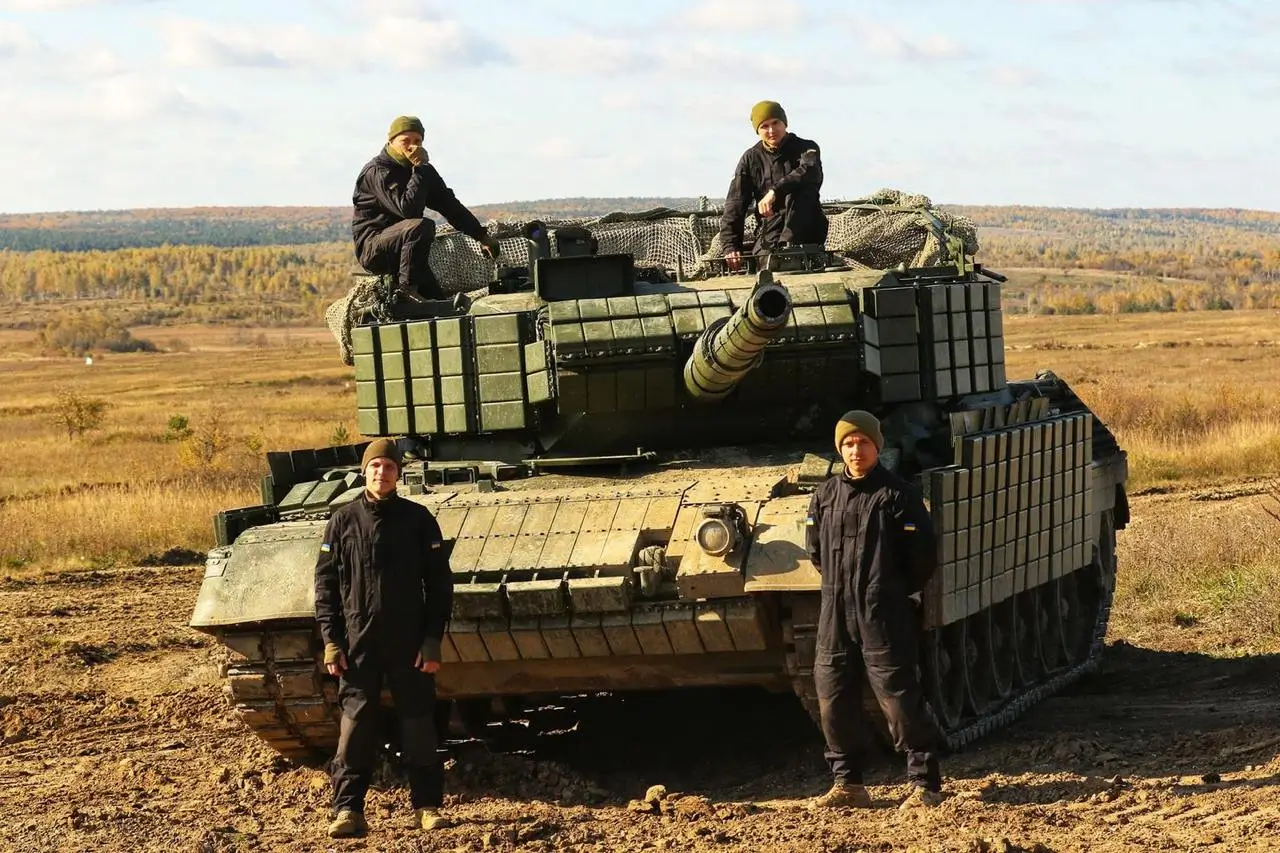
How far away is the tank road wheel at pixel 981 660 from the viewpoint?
12227mm

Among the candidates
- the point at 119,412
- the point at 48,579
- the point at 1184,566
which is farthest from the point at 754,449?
the point at 119,412

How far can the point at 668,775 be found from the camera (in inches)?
449

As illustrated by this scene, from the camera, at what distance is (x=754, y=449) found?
1173 centimetres

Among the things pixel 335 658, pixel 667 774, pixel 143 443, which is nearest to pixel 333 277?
pixel 143 443

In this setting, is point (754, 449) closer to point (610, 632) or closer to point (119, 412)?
point (610, 632)

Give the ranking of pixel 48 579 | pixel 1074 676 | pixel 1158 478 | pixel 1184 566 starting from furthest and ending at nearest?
pixel 1158 478
pixel 48 579
pixel 1184 566
pixel 1074 676

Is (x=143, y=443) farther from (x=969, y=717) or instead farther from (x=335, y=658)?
(x=335, y=658)

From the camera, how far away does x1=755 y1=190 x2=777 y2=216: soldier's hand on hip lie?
12.8 metres

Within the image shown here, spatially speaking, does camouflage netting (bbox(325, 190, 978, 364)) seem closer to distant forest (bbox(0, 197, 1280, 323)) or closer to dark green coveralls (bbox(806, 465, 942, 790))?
dark green coveralls (bbox(806, 465, 942, 790))

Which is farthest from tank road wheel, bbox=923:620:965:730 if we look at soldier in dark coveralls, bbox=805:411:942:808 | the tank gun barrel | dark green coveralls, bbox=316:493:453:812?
dark green coveralls, bbox=316:493:453:812

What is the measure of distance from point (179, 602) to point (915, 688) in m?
10.1

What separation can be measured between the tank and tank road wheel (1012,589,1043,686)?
0.04 m

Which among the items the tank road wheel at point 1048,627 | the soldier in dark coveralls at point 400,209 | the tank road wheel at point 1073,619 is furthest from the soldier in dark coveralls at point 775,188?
the tank road wheel at point 1073,619

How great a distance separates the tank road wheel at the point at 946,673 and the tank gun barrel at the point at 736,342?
177 cm
